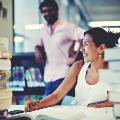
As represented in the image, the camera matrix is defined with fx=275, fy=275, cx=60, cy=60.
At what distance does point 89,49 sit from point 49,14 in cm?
37

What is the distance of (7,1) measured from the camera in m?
2.02

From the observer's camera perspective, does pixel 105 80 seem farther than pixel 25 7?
No

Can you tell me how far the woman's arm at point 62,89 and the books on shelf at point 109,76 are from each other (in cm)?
17

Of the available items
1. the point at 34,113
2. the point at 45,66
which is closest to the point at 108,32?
the point at 45,66

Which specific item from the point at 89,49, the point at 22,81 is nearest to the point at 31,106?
the point at 22,81

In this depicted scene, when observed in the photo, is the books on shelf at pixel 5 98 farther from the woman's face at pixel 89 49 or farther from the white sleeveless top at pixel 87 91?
the woman's face at pixel 89 49

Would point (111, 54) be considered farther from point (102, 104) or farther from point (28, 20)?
point (28, 20)

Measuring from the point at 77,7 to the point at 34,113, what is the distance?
79cm

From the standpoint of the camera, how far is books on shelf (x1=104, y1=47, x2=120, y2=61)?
179 centimetres

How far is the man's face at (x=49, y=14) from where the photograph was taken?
193cm

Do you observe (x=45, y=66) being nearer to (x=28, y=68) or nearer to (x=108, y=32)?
(x=28, y=68)

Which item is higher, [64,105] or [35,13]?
[35,13]

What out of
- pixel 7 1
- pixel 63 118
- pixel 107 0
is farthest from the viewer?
pixel 7 1

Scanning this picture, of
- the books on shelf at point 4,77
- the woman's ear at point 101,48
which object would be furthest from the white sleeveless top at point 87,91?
the books on shelf at point 4,77
